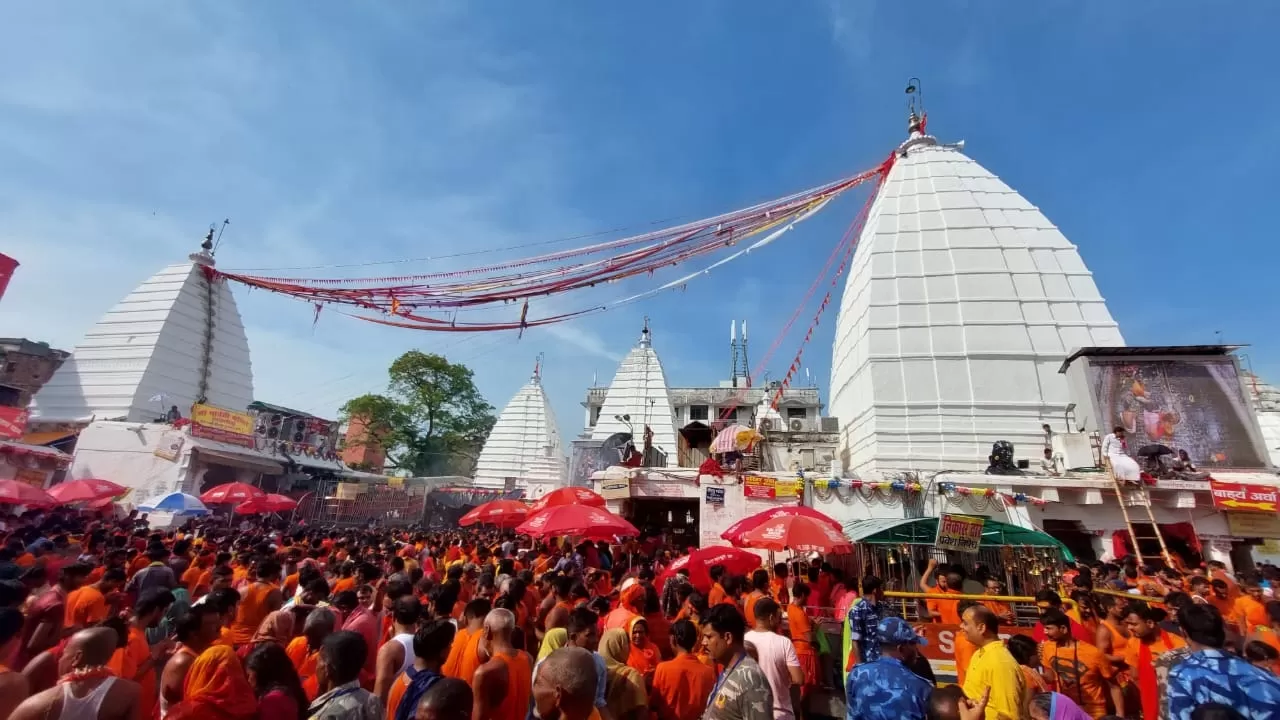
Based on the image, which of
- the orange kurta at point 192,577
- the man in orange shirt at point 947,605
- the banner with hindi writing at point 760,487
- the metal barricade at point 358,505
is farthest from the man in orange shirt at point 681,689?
the metal barricade at point 358,505

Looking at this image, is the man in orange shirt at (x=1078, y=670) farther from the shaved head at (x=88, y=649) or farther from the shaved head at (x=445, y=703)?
the shaved head at (x=88, y=649)

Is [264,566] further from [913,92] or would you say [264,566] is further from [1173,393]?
[913,92]

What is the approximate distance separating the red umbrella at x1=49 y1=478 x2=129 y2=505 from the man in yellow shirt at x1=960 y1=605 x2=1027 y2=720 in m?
18.2

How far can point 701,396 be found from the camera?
53.3 m

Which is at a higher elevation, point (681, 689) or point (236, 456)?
point (236, 456)

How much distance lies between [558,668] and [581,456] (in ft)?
102

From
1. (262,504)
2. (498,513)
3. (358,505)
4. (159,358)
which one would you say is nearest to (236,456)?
(358,505)

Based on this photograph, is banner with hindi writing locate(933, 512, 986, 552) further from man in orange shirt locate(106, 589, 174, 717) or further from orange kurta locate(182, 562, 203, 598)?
orange kurta locate(182, 562, 203, 598)

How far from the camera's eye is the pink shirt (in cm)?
422

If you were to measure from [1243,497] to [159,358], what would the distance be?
3931 centimetres

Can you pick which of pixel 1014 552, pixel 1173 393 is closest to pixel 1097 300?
pixel 1173 393

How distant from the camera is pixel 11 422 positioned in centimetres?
2036

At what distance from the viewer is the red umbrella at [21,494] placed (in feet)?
41.0

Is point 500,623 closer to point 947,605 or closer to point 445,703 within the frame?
point 445,703
